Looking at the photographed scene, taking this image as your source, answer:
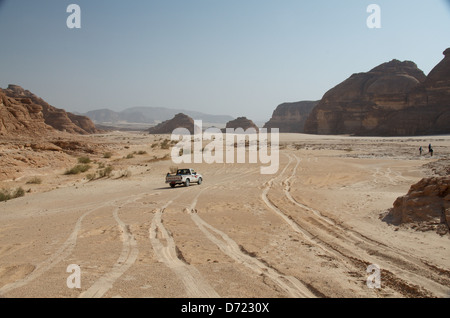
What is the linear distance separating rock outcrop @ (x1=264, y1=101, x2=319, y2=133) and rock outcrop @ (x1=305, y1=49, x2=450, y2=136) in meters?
46.6

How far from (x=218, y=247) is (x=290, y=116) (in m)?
178

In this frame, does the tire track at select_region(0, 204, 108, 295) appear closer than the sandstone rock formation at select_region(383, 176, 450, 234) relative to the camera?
Yes

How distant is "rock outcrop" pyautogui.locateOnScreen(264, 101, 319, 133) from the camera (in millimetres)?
175250

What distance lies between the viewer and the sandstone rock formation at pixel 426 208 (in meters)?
9.13

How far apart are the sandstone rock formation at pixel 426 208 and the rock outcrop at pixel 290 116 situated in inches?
6390

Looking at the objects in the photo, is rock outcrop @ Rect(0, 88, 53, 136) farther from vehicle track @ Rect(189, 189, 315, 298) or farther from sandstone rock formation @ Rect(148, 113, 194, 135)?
sandstone rock formation @ Rect(148, 113, 194, 135)

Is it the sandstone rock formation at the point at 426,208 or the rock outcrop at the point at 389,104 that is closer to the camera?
the sandstone rock formation at the point at 426,208
